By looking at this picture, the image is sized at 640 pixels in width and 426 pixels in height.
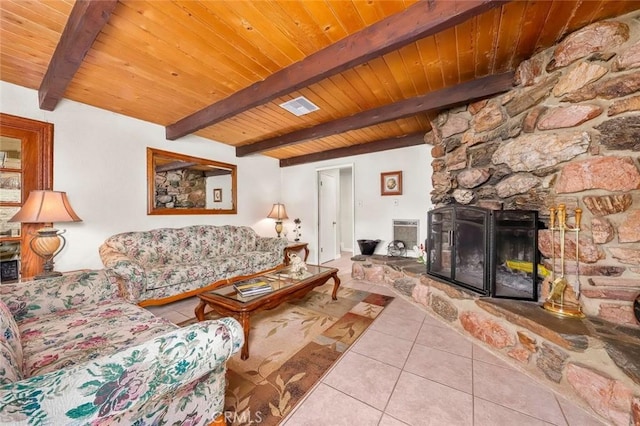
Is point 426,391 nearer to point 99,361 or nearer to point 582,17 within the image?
point 99,361

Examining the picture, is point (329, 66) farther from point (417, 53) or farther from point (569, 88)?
point (569, 88)

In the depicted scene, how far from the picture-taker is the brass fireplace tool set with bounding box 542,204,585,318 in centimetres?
162

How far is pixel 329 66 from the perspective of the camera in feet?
5.67

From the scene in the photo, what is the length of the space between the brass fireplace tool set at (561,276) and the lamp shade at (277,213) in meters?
3.90

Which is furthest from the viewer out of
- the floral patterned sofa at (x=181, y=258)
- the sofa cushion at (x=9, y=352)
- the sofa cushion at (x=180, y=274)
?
the sofa cushion at (x=180, y=274)

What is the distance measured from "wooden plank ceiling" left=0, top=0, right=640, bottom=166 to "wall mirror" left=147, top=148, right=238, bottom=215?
75cm

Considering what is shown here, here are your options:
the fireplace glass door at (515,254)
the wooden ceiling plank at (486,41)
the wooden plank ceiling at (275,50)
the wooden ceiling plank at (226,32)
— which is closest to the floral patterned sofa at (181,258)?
the wooden plank ceiling at (275,50)

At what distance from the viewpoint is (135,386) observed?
71cm

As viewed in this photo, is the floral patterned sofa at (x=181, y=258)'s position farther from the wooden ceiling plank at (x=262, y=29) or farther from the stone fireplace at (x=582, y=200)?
the stone fireplace at (x=582, y=200)

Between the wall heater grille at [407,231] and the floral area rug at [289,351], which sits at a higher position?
the wall heater grille at [407,231]

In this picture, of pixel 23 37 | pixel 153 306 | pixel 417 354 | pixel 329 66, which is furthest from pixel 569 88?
pixel 153 306

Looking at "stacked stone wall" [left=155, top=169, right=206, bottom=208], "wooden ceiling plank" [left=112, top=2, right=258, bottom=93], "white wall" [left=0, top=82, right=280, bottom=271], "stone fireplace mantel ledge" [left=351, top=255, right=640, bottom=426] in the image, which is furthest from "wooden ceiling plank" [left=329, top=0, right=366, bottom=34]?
"stacked stone wall" [left=155, top=169, right=206, bottom=208]

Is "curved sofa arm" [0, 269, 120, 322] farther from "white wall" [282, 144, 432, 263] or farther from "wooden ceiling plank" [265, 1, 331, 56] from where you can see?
"white wall" [282, 144, 432, 263]

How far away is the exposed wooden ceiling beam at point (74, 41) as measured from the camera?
133 centimetres
